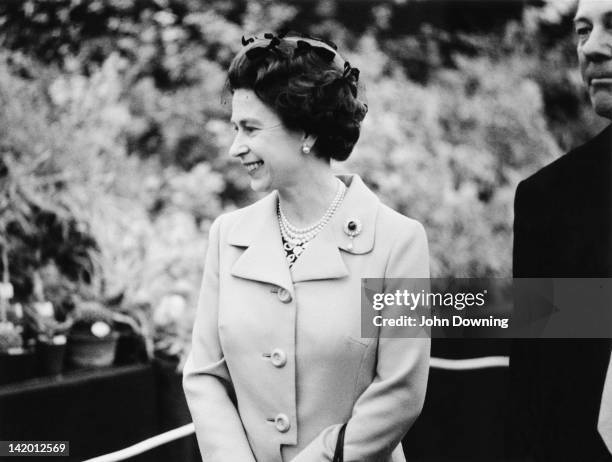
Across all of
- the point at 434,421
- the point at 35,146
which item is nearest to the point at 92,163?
Answer: the point at 35,146

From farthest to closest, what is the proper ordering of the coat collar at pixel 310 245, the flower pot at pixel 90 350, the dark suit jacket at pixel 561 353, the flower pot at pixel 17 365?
the flower pot at pixel 90 350 → the flower pot at pixel 17 365 → the dark suit jacket at pixel 561 353 → the coat collar at pixel 310 245

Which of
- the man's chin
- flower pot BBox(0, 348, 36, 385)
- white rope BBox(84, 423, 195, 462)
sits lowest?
white rope BBox(84, 423, 195, 462)

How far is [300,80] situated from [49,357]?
169cm

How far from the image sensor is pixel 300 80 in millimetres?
1712

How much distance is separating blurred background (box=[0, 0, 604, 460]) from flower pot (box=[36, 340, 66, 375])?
404mm

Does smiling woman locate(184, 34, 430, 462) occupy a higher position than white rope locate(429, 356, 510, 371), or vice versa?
smiling woman locate(184, 34, 430, 462)

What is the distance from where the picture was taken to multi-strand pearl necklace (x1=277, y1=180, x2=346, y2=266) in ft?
5.97

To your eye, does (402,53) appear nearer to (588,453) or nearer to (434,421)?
(434,421)

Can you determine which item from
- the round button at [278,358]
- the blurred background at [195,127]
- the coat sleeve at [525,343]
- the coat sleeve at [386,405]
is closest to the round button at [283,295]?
the round button at [278,358]

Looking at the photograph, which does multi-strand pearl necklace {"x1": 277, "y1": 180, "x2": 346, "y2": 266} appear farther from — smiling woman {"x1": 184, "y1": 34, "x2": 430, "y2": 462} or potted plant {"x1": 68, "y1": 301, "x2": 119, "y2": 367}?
potted plant {"x1": 68, "y1": 301, "x2": 119, "y2": 367}

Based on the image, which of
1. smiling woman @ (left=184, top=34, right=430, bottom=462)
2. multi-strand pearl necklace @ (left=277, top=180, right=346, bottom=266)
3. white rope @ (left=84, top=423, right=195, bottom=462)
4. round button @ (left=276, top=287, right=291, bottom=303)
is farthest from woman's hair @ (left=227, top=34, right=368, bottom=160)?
white rope @ (left=84, top=423, right=195, bottom=462)

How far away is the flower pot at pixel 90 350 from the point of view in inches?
117

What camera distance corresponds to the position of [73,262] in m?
3.60

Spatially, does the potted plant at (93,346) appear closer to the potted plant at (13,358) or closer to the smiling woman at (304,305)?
the potted plant at (13,358)
